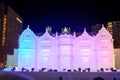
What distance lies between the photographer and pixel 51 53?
2306 inches

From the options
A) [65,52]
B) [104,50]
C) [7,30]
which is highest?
[7,30]

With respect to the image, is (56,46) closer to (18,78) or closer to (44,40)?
(44,40)

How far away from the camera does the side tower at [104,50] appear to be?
56844 millimetres

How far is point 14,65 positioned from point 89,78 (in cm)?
3196

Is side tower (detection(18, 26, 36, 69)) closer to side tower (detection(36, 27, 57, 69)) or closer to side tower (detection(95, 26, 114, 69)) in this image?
side tower (detection(36, 27, 57, 69))

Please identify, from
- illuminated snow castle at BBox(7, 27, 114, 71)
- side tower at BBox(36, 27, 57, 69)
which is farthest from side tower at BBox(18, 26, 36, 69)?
side tower at BBox(36, 27, 57, 69)

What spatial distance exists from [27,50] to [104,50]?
64.6 feet

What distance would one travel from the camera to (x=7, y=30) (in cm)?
12800

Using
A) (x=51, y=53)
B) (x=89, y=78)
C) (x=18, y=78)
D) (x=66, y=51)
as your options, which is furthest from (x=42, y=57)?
(x=18, y=78)

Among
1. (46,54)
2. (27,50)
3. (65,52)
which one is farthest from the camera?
(27,50)

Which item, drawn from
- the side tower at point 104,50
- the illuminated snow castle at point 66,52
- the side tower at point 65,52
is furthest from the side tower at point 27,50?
the side tower at point 104,50

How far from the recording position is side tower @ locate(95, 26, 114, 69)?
56.8 m

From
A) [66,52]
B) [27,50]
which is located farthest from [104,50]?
[27,50]

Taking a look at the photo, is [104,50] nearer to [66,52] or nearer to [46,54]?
[66,52]
